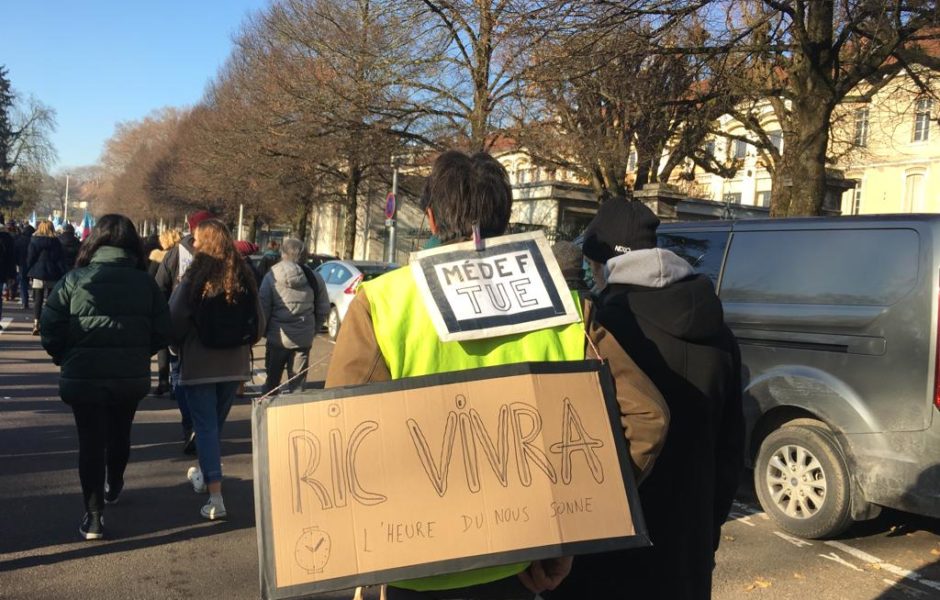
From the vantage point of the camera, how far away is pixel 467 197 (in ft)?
6.74

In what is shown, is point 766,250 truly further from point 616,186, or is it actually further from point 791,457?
point 616,186

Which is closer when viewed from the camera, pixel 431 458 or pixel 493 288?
pixel 431 458

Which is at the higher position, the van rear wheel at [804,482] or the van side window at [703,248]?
the van side window at [703,248]

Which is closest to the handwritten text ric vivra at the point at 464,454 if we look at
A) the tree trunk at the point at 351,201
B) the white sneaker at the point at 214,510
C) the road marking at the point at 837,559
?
the white sneaker at the point at 214,510

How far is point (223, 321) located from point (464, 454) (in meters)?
3.66

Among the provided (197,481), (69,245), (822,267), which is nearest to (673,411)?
(822,267)

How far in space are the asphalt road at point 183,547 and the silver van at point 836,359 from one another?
0.38 meters

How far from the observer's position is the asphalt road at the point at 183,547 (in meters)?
4.12

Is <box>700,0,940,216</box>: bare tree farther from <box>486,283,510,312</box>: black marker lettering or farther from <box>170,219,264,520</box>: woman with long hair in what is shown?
<box>486,283,510,312</box>: black marker lettering

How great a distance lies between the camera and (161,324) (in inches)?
185

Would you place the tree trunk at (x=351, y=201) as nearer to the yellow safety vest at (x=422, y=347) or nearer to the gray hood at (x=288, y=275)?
the gray hood at (x=288, y=275)

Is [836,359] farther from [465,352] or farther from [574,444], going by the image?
[465,352]

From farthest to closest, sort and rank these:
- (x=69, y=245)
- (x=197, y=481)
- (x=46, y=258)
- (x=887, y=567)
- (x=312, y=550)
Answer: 1. (x=69, y=245)
2. (x=46, y=258)
3. (x=197, y=481)
4. (x=887, y=567)
5. (x=312, y=550)

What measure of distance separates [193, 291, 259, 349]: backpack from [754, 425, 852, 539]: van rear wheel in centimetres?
369
